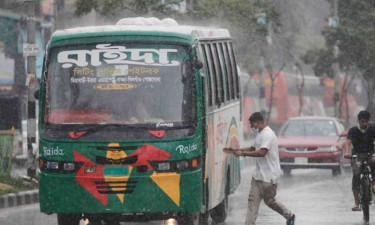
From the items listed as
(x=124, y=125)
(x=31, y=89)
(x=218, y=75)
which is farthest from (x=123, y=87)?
(x=31, y=89)

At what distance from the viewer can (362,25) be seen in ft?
159

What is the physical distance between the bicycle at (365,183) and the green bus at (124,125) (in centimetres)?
322

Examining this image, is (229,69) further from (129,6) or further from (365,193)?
(129,6)

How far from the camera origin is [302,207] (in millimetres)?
19359

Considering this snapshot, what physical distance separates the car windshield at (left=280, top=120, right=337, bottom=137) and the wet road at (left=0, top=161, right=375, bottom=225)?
1.75 meters

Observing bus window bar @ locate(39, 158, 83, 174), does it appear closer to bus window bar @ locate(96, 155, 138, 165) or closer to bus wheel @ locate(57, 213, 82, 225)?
bus window bar @ locate(96, 155, 138, 165)

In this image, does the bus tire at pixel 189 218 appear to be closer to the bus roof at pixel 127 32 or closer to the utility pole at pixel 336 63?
the bus roof at pixel 127 32

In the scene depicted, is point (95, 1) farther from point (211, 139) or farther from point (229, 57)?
point (211, 139)

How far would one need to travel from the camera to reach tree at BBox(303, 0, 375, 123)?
46.3m

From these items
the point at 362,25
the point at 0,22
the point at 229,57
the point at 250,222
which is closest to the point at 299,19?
the point at 362,25

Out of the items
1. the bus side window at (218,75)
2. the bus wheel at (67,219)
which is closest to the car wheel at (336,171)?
the bus side window at (218,75)

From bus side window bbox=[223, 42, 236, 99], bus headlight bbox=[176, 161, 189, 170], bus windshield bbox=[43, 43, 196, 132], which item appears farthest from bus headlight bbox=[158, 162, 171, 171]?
bus side window bbox=[223, 42, 236, 99]

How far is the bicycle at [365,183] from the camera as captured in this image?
52.9ft

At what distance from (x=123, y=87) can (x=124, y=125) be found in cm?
49
